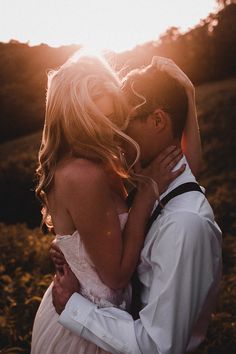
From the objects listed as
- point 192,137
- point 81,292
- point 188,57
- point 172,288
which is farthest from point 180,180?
point 188,57

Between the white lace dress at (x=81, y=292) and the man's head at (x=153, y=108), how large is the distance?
0.52 meters

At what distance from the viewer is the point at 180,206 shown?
215cm

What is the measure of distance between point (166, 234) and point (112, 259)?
14.0 inches

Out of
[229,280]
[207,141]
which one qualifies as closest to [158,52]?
[207,141]

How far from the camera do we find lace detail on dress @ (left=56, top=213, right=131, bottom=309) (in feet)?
7.94

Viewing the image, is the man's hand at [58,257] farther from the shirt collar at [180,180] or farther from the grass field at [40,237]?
the grass field at [40,237]

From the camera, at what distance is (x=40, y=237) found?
9.83 metres

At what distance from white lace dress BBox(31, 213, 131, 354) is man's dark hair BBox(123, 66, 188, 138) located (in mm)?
684

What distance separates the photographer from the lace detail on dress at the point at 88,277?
7.94ft

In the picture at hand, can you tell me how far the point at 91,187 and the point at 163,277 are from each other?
1.97ft

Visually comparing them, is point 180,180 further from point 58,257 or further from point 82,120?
point 58,257

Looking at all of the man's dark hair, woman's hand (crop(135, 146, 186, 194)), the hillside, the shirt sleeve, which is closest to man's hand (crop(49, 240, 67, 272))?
the shirt sleeve

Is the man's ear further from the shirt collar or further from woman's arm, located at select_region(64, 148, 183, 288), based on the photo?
woman's arm, located at select_region(64, 148, 183, 288)

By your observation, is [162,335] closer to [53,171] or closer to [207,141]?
[53,171]
